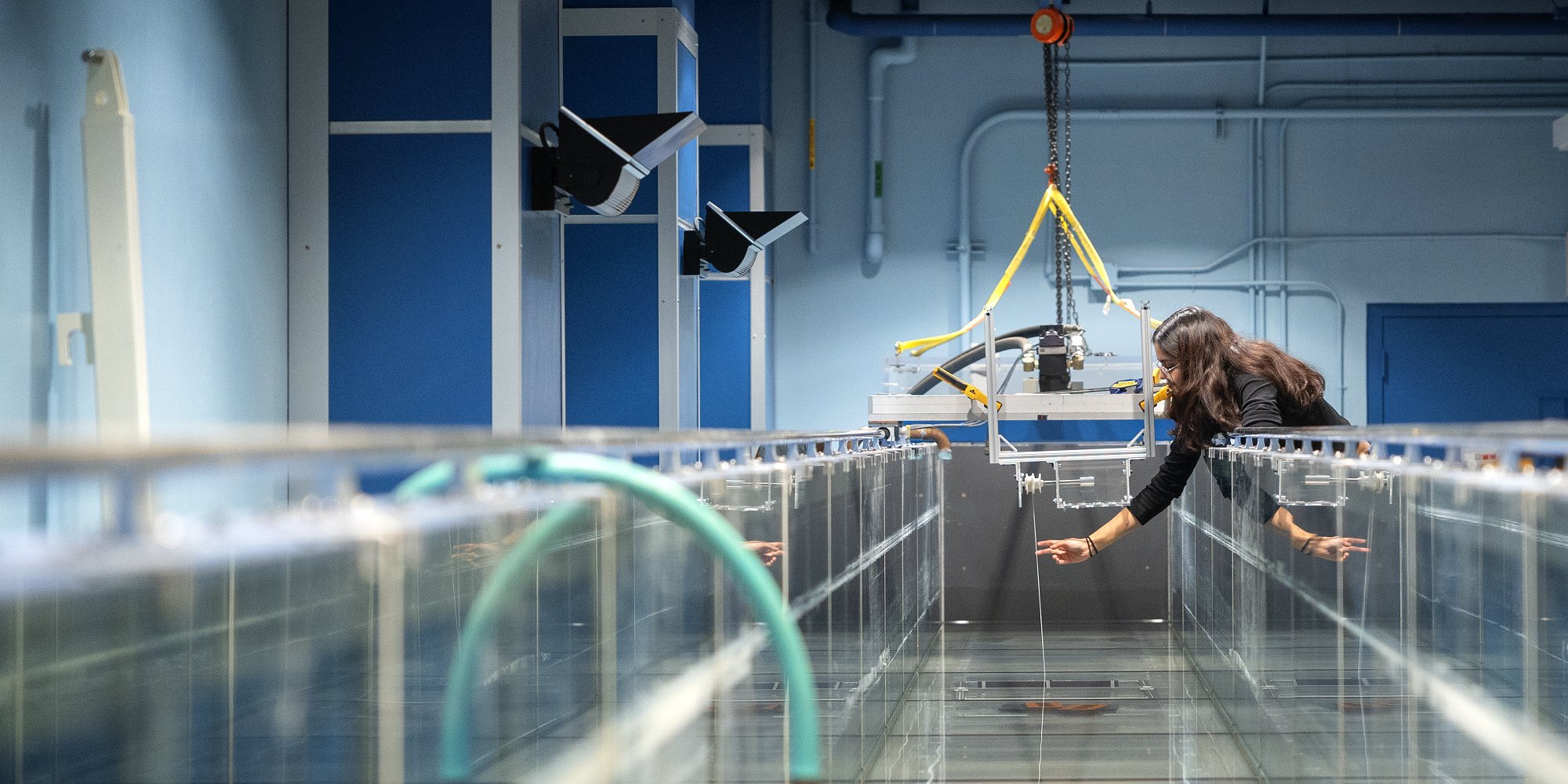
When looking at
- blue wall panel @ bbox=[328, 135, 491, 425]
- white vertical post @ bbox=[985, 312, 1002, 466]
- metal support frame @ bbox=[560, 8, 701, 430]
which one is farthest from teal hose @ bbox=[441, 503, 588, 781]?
metal support frame @ bbox=[560, 8, 701, 430]

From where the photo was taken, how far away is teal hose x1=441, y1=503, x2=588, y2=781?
102 centimetres

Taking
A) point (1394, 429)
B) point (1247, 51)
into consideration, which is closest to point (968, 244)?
point (1247, 51)

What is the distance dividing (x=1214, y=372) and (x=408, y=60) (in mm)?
2600

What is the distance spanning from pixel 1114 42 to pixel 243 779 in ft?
30.3

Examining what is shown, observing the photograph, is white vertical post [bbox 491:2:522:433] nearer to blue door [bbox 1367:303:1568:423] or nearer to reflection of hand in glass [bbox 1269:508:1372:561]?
reflection of hand in glass [bbox 1269:508:1372:561]

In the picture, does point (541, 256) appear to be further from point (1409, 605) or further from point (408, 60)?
point (1409, 605)

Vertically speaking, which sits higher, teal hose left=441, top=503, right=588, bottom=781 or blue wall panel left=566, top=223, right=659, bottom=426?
blue wall panel left=566, top=223, right=659, bottom=426

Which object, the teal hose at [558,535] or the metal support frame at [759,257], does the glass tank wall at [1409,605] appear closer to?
the teal hose at [558,535]

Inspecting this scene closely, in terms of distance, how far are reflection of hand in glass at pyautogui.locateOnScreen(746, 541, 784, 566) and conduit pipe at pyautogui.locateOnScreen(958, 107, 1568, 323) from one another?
24.8ft

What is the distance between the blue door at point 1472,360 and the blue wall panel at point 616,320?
577cm

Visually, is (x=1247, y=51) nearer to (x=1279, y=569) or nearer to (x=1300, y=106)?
(x=1300, y=106)

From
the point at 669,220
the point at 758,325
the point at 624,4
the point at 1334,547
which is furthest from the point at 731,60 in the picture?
the point at 1334,547

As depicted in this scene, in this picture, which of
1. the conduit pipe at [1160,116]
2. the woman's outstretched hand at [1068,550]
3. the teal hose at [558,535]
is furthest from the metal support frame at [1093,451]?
the conduit pipe at [1160,116]

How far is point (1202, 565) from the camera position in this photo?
5.15 metres
